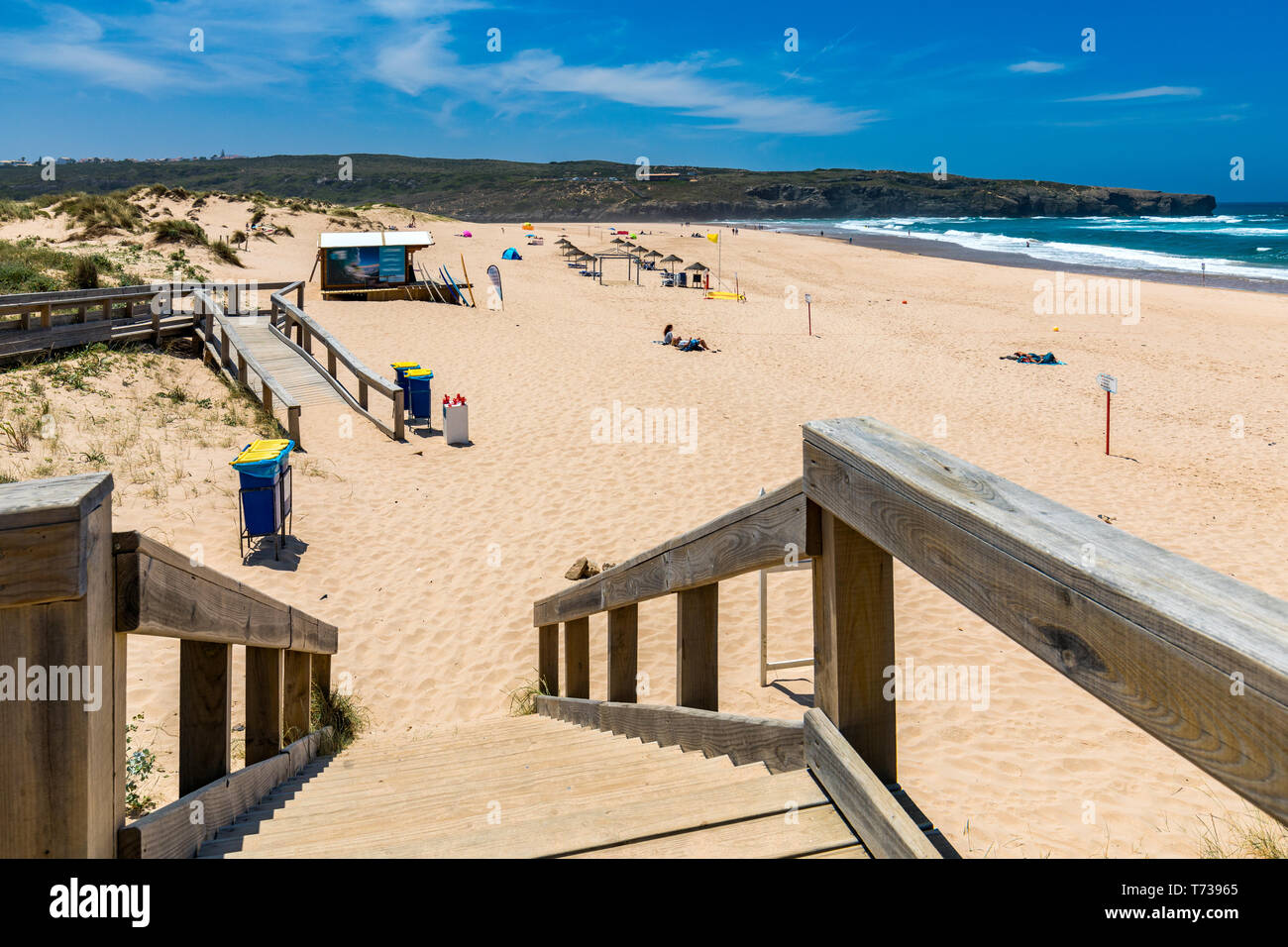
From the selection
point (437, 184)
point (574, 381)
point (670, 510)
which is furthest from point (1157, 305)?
point (437, 184)

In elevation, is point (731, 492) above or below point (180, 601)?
below

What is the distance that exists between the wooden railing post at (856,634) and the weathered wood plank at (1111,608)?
147 millimetres

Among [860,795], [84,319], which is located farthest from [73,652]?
[84,319]

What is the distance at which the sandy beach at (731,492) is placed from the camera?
4.67m

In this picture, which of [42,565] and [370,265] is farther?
[370,265]

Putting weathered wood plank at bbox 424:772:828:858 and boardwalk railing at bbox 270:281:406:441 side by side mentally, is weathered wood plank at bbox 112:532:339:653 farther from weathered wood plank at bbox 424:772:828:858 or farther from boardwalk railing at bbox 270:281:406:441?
boardwalk railing at bbox 270:281:406:441

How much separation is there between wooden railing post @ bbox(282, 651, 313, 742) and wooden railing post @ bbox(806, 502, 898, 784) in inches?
112

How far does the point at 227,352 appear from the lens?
13711 mm

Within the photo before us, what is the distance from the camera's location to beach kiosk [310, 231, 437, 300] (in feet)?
77.8

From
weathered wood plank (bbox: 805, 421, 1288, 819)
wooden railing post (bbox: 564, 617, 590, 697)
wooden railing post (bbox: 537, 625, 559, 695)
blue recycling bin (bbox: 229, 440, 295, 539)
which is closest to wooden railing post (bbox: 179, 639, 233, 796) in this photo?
weathered wood plank (bbox: 805, 421, 1288, 819)

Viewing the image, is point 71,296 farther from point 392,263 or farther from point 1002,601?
point 1002,601

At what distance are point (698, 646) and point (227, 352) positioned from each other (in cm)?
1291

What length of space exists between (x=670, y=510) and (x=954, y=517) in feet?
24.8
